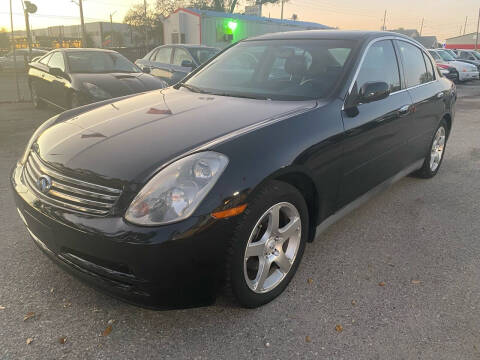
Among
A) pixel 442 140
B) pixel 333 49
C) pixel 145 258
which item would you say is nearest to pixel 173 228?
pixel 145 258

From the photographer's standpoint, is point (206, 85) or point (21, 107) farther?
point (21, 107)

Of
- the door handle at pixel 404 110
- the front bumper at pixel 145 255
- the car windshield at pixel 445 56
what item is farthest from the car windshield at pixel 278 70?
the car windshield at pixel 445 56

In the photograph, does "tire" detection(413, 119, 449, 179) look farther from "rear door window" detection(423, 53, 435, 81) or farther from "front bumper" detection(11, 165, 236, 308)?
"front bumper" detection(11, 165, 236, 308)

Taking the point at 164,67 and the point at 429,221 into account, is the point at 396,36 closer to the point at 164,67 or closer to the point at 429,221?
the point at 429,221

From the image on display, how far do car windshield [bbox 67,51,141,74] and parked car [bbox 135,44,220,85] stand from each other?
1466mm

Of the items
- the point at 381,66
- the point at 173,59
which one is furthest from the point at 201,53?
the point at 381,66

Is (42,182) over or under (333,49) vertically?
under

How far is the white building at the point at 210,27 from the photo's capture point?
24.9 m

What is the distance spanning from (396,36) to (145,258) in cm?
328

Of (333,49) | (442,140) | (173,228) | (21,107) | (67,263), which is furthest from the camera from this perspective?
(21,107)

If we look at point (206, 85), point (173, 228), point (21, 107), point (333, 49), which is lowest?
point (21, 107)

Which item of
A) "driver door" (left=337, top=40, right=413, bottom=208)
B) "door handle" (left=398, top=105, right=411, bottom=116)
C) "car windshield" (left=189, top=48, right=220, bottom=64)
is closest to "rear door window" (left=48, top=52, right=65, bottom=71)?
"car windshield" (left=189, top=48, right=220, bottom=64)

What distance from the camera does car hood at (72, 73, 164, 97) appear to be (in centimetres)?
709

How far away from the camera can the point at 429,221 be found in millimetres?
3619
